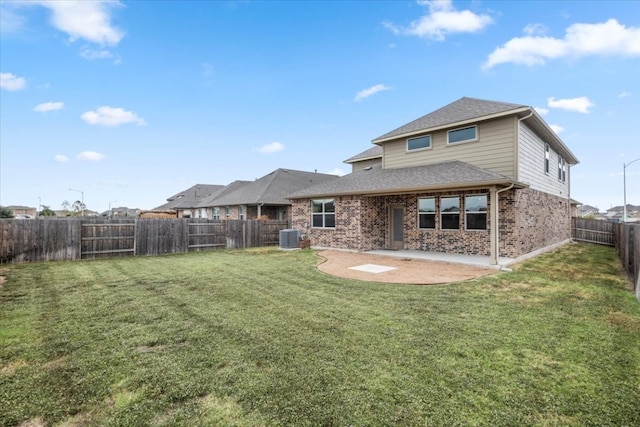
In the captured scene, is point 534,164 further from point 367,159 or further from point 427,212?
point 367,159

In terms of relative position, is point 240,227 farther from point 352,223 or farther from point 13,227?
point 13,227

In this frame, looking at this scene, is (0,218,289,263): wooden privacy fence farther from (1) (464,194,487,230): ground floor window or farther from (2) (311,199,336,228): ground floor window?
(1) (464,194,487,230): ground floor window

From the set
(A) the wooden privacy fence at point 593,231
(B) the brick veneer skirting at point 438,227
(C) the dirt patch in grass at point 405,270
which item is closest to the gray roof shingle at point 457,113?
(B) the brick veneer skirting at point 438,227

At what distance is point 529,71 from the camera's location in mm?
15133

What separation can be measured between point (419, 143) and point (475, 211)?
4.46m

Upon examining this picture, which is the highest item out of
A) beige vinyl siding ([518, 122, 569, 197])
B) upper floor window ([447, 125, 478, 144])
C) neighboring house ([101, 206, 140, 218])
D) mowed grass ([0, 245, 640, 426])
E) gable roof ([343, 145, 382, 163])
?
gable roof ([343, 145, 382, 163])

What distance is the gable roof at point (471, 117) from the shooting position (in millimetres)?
11078

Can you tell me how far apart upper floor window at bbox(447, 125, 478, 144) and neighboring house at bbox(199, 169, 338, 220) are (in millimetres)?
11670

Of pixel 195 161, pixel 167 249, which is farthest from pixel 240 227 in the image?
pixel 195 161

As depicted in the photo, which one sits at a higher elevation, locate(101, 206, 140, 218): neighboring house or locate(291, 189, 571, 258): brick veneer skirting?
locate(101, 206, 140, 218): neighboring house

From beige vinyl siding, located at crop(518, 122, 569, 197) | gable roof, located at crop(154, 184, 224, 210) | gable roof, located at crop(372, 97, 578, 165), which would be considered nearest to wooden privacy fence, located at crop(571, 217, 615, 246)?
beige vinyl siding, located at crop(518, 122, 569, 197)

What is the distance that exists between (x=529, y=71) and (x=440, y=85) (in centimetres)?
446

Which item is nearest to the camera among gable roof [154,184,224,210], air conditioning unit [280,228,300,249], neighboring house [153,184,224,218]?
air conditioning unit [280,228,300,249]

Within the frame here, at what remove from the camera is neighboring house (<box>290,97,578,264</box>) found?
10914 millimetres
